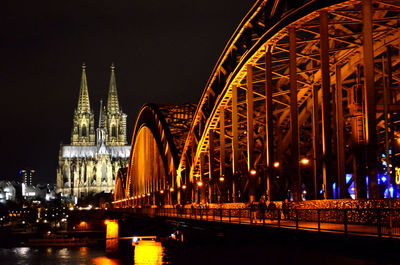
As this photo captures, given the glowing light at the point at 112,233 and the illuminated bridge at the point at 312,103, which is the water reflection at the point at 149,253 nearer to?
the illuminated bridge at the point at 312,103

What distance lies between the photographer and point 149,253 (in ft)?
160

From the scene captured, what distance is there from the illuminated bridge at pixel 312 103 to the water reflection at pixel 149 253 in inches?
243

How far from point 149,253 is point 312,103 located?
16.7 metres

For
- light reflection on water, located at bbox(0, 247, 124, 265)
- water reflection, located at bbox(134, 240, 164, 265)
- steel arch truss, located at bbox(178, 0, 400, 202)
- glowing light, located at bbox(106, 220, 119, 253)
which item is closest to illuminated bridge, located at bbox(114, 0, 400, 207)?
steel arch truss, located at bbox(178, 0, 400, 202)

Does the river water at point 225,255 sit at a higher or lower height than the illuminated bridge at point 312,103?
lower

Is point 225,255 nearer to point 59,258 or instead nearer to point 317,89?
point 317,89

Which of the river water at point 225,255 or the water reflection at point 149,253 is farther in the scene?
the water reflection at point 149,253

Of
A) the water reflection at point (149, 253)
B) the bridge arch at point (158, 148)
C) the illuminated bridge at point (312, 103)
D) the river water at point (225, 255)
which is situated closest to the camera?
the illuminated bridge at point (312, 103)

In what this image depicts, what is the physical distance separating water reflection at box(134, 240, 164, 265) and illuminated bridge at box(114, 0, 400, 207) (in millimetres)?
6185

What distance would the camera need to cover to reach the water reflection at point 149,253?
42.7 m

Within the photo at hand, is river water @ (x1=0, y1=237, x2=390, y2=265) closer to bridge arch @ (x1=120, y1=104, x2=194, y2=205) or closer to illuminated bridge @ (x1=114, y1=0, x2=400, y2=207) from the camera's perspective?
illuminated bridge @ (x1=114, y1=0, x2=400, y2=207)

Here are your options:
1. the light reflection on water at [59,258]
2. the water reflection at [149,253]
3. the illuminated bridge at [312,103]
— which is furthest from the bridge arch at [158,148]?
the water reflection at [149,253]

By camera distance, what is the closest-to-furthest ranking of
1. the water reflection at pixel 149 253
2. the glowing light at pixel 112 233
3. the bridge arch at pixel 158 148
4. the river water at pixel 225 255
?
the river water at pixel 225 255
the water reflection at pixel 149 253
the bridge arch at pixel 158 148
the glowing light at pixel 112 233

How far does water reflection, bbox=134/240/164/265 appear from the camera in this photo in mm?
42706
